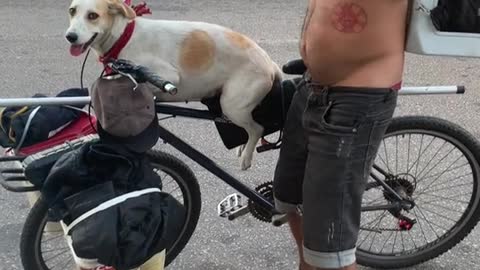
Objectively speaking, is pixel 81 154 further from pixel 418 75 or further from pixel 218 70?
pixel 418 75

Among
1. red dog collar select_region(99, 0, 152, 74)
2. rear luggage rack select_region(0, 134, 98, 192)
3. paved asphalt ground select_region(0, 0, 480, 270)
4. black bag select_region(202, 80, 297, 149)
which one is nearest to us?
rear luggage rack select_region(0, 134, 98, 192)

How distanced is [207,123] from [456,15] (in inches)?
113

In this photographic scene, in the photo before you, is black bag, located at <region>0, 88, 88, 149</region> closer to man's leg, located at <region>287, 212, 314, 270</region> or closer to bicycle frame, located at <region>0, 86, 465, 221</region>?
bicycle frame, located at <region>0, 86, 465, 221</region>

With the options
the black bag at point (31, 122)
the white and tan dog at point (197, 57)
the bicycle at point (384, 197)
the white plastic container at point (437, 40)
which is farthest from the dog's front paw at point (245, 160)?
the white plastic container at point (437, 40)

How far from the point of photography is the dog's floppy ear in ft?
7.79

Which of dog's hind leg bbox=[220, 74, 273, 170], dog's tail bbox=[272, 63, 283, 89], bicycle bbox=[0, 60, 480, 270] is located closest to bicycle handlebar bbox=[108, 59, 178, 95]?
bicycle bbox=[0, 60, 480, 270]

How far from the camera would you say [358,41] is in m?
1.95

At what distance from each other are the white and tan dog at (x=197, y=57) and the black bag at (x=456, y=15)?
765mm

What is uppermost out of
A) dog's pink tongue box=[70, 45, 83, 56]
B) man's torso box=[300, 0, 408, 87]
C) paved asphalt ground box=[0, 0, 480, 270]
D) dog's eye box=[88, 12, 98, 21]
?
man's torso box=[300, 0, 408, 87]

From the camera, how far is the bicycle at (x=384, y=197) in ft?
8.46

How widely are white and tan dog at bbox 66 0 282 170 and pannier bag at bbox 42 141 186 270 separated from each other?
0.42 meters

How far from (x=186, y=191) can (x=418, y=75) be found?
3.52 metres

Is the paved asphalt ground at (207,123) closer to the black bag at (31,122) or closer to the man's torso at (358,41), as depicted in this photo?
the black bag at (31,122)

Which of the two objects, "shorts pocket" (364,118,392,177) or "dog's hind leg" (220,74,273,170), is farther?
"dog's hind leg" (220,74,273,170)
